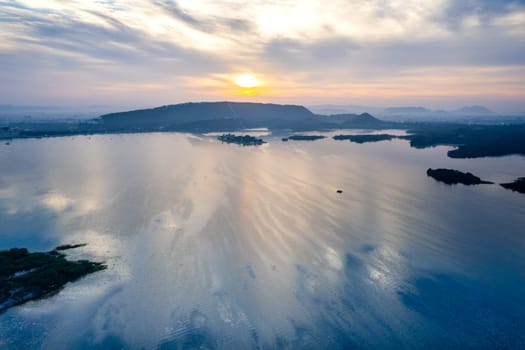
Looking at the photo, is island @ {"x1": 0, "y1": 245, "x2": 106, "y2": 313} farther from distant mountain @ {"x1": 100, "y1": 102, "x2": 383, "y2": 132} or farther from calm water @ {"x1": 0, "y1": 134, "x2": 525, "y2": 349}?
distant mountain @ {"x1": 100, "y1": 102, "x2": 383, "y2": 132}


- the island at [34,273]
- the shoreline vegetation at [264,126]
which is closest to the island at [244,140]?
the shoreline vegetation at [264,126]

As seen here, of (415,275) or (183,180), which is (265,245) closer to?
(415,275)

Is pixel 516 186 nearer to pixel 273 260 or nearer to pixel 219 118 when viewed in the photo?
pixel 273 260

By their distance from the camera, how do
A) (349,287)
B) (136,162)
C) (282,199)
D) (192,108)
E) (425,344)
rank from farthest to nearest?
(192,108) < (136,162) < (282,199) < (349,287) < (425,344)

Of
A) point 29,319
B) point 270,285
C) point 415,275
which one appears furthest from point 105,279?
point 415,275

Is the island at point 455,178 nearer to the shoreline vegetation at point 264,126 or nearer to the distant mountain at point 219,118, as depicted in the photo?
the shoreline vegetation at point 264,126

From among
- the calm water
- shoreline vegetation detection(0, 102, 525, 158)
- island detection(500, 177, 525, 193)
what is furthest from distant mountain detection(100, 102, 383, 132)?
island detection(500, 177, 525, 193)
